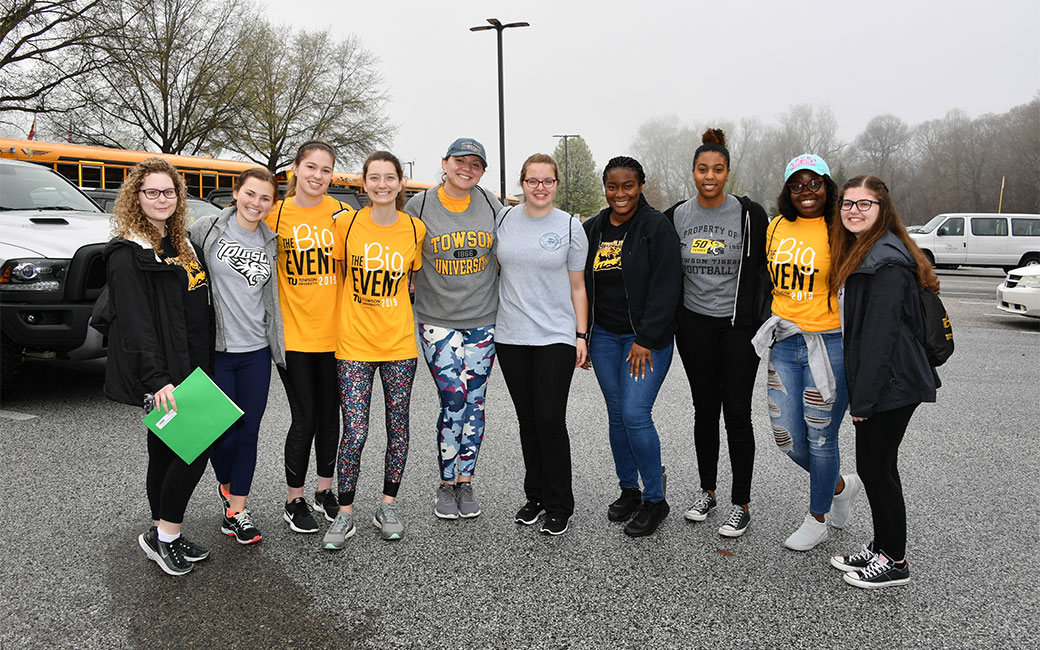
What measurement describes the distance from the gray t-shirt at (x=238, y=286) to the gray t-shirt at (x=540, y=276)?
1224mm

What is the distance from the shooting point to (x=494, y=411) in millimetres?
6160

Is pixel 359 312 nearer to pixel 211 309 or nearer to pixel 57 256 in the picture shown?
pixel 211 309

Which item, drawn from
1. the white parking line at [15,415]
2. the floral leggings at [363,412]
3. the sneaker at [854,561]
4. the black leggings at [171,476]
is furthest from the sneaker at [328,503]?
the white parking line at [15,415]

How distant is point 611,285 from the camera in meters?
3.85

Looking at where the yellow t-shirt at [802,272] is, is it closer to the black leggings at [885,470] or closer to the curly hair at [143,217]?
the black leggings at [885,470]

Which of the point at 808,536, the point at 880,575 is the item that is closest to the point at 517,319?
the point at 808,536

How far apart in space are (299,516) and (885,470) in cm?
284

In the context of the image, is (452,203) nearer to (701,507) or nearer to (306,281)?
(306,281)

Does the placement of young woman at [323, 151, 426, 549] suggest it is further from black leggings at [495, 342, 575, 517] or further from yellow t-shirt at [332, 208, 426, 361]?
black leggings at [495, 342, 575, 517]

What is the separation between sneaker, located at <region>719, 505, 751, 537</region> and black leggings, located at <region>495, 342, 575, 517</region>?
0.80 metres

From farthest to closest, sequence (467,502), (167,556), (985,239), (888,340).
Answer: (985,239) → (467,502) → (167,556) → (888,340)

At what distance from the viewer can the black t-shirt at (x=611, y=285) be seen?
12.5 feet

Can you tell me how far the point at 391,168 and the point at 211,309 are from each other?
Answer: 43.5 inches

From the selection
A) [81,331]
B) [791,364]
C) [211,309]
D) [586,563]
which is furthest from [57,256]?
[791,364]
